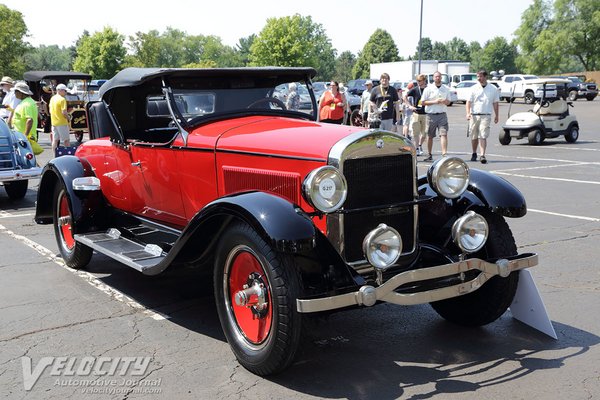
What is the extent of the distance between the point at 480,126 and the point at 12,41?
5349 centimetres

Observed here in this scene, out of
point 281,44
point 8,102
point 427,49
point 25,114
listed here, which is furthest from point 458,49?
point 25,114

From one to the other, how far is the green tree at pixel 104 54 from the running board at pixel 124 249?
65534 millimetres

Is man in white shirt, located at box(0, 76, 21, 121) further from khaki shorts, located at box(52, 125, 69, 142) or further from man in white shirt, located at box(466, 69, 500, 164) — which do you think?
man in white shirt, located at box(466, 69, 500, 164)

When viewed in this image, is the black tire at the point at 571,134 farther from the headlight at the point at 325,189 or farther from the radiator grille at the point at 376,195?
the headlight at the point at 325,189

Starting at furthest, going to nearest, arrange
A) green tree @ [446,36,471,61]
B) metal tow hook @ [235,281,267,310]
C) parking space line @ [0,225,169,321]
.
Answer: green tree @ [446,36,471,61], parking space line @ [0,225,169,321], metal tow hook @ [235,281,267,310]

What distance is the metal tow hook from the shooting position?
3.68 meters

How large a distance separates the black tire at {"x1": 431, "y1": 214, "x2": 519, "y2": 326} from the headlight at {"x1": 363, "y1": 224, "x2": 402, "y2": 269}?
836mm

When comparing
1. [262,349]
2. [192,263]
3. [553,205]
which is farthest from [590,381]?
[553,205]

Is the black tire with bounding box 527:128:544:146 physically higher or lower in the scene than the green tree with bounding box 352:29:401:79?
lower

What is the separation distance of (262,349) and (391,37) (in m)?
92.0

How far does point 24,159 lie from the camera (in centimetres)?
984

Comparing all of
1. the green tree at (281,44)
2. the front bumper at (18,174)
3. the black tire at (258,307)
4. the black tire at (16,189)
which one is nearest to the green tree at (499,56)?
the green tree at (281,44)

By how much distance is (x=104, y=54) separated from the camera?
221 feet

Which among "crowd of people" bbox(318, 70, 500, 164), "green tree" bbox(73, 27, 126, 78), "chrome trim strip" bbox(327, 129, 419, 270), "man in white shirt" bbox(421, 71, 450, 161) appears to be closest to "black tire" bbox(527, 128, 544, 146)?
"crowd of people" bbox(318, 70, 500, 164)
